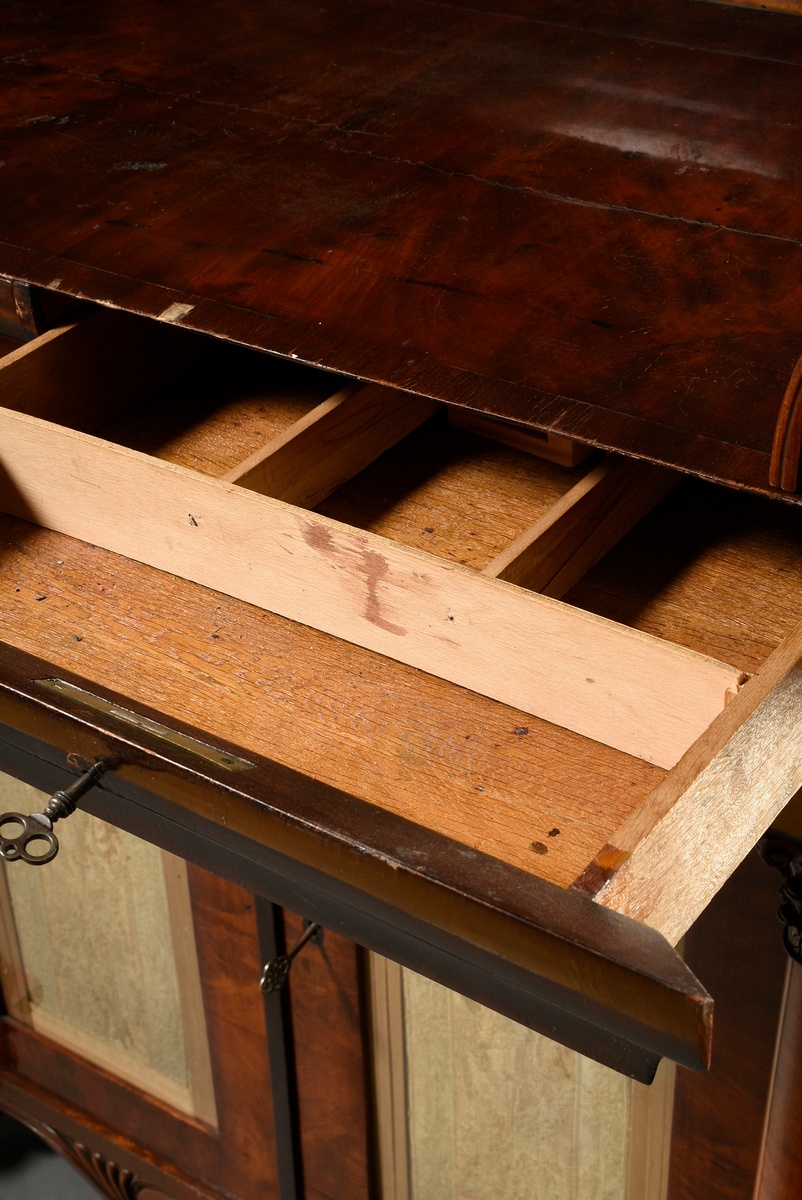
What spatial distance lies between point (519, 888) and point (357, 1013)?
101cm

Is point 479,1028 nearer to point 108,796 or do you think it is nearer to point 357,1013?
point 357,1013

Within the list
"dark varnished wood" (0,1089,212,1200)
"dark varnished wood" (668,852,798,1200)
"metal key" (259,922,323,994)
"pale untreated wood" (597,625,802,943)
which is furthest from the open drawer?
"dark varnished wood" (0,1089,212,1200)

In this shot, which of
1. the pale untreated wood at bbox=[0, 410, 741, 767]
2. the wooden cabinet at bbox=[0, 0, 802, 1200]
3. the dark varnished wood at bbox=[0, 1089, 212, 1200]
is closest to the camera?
the wooden cabinet at bbox=[0, 0, 802, 1200]

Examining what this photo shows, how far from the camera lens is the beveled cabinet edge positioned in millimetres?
581

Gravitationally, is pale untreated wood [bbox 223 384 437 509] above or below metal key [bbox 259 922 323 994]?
above

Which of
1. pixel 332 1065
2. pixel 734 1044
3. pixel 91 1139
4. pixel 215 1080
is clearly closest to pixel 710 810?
pixel 734 1044

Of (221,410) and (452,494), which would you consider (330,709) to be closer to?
(452,494)

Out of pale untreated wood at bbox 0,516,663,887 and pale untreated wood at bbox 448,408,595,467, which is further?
pale untreated wood at bbox 448,408,595,467

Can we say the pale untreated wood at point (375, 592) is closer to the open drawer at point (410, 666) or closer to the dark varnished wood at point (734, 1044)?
the open drawer at point (410, 666)

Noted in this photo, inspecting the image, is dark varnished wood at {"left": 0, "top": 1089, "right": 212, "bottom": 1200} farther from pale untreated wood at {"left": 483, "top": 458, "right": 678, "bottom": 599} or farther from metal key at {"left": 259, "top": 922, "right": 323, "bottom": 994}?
pale untreated wood at {"left": 483, "top": 458, "right": 678, "bottom": 599}

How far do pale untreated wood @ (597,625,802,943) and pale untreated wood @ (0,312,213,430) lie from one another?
67 centimetres

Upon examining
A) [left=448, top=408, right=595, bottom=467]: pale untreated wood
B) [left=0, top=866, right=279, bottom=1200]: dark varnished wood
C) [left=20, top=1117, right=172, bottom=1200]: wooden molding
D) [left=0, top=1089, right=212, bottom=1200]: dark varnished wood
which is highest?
[left=448, top=408, right=595, bottom=467]: pale untreated wood

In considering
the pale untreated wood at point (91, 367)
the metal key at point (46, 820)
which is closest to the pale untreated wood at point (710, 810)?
the metal key at point (46, 820)

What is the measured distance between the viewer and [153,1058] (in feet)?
6.14
